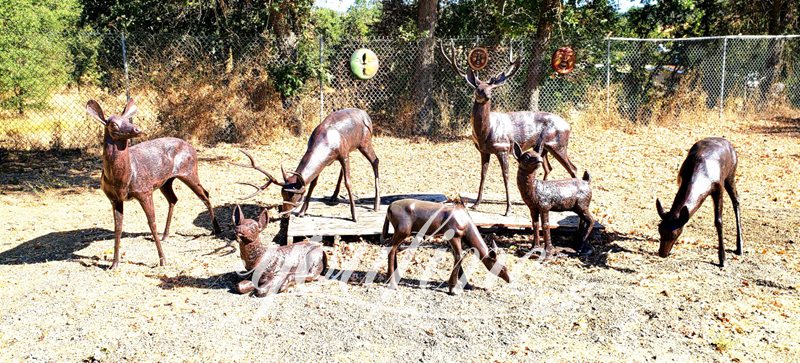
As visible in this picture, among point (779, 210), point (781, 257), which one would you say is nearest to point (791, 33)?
point (779, 210)

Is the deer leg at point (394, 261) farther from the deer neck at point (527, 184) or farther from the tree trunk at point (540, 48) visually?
the tree trunk at point (540, 48)

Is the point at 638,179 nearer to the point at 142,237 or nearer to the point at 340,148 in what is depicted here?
the point at 340,148

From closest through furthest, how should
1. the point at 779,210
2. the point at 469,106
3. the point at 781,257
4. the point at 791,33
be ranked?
the point at 781,257
the point at 779,210
the point at 469,106
the point at 791,33

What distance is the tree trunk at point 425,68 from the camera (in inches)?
529

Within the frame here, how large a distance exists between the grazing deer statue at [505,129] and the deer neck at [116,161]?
3675 millimetres

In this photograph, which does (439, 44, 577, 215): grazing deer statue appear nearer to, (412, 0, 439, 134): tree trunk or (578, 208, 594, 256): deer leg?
(578, 208, 594, 256): deer leg

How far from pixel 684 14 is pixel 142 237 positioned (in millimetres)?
15794

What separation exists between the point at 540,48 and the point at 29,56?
9.87 m

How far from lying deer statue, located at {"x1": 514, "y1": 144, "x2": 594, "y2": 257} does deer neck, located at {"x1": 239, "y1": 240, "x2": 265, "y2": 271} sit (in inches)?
99.1

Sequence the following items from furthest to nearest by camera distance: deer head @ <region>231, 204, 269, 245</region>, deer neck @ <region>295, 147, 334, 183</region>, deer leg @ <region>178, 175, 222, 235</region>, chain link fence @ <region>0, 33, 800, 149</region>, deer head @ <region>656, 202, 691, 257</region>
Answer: chain link fence @ <region>0, 33, 800, 149</region> < deer leg @ <region>178, 175, 222, 235</region> < deer neck @ <region>295, 147, 334, 183</region> < deer head @ <region>656, 202, 691, 257</region> < deer head @ <region>231, 204, 269, 245</region>

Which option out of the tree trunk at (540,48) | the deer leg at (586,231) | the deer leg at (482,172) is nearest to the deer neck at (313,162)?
the deer leg at (482,172)

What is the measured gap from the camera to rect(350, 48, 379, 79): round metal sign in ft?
42.7

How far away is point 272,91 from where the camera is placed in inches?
513

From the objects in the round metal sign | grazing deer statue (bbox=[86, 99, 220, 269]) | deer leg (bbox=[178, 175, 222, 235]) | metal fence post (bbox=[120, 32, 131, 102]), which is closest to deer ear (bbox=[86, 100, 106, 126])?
grazing deer statue (bbox=[86, 99, 220, 269])
